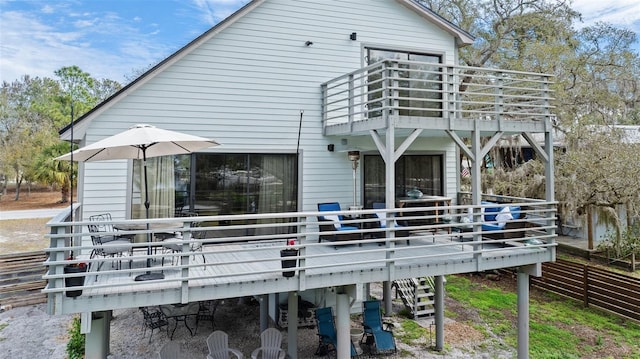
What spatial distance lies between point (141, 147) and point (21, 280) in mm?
9604

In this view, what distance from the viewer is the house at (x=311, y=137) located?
7.14 metres

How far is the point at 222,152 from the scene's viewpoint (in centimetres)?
866

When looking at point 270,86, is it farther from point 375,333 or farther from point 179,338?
point 179,338

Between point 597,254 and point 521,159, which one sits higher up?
point 521,159

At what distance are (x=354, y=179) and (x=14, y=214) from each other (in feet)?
85.0

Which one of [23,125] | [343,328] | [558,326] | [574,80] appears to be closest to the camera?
[343,328]

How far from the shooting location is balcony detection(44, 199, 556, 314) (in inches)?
192

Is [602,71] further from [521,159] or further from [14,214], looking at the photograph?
[14,214]

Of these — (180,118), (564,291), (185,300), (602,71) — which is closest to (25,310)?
(180,118)

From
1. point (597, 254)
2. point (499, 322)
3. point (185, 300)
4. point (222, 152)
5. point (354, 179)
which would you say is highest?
point (222, 152)

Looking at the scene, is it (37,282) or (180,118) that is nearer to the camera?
(180,118)

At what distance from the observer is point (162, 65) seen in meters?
8.11

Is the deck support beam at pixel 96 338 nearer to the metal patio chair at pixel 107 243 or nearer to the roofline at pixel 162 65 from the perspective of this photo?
the metal patio chair at pixel 107 243

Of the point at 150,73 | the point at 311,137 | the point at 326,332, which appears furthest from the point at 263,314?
the point at 150,73
